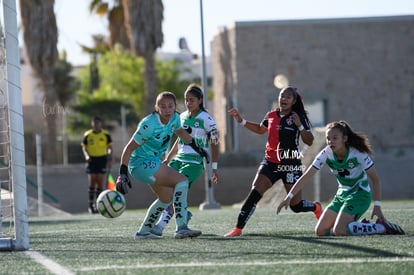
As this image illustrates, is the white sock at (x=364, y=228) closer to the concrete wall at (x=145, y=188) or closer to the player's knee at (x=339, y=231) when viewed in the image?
the player's knee at (x=339, y=231)

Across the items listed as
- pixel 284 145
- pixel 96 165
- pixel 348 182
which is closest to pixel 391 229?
pixel 348 182

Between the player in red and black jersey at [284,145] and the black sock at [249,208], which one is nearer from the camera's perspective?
the black sock at [249,208]

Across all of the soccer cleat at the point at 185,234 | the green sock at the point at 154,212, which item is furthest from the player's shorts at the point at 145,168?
the soccer cleat at the point at 185,234

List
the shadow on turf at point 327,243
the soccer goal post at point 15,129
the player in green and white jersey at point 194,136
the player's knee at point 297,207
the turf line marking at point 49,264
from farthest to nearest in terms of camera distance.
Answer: the player's knee at point 297,207 < the player in green and white jersey at point 194,136 < the soccer goal post at point 15,129 < the shadow on turf at point 327,243 < the turf line marking at point 49,264

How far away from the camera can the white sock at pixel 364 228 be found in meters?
10.8

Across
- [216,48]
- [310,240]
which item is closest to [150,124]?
[310,240]

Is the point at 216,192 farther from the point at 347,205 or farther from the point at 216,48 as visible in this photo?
the point at 347,205

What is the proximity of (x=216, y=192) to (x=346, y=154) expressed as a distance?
74.5 ft

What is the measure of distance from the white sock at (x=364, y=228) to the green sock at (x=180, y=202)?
1.78 m

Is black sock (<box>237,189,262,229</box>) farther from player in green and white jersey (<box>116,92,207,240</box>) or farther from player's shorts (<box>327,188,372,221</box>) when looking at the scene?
player's shorts (<box>327,188,372,221</box>)

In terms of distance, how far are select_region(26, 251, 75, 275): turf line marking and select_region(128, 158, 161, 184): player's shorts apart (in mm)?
1491

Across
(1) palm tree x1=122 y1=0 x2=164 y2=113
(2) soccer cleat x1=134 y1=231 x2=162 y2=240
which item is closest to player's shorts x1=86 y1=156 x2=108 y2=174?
(2) soccer cleat x1=134 y1=231 x2=162 y2=240

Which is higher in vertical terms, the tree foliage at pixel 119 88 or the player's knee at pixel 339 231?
the tree foliage at pixel 119 88

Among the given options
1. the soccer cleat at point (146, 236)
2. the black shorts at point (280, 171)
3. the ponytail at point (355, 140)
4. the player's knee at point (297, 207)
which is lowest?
the soccer cleat at point (146, 236)
